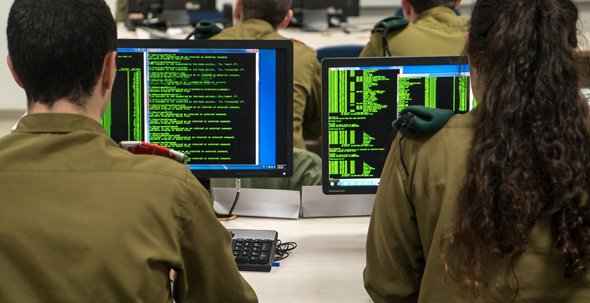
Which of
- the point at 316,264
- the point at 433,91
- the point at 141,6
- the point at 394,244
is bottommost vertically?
the point at 316,264

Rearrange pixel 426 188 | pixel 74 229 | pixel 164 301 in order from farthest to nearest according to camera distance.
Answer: pixel 426 188, pixel 164 301, pixel 74 229

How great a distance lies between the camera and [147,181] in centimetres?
98

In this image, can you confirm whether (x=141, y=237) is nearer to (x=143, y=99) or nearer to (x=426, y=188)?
(x=426, y=188)

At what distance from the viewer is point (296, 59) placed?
8.70ft

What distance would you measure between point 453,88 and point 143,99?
0.78 metres

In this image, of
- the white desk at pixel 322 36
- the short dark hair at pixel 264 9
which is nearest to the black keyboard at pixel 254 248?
the short dark hair at pixel 264 9

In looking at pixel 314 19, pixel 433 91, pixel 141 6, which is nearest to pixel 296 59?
pixel 433 91

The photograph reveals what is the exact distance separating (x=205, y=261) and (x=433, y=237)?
1.30 feet

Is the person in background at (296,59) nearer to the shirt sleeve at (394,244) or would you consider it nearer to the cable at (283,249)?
the cable at (283,249)

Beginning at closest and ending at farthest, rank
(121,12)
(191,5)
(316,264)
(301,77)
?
(316,264), (301,77), (191,5), (121,12)

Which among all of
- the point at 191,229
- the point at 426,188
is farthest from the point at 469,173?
the point at 191,229

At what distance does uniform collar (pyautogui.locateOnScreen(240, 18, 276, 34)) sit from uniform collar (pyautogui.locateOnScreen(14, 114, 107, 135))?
176 cm

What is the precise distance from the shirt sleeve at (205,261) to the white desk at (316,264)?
0.28m

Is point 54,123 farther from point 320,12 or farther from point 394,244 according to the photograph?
point 320,12
